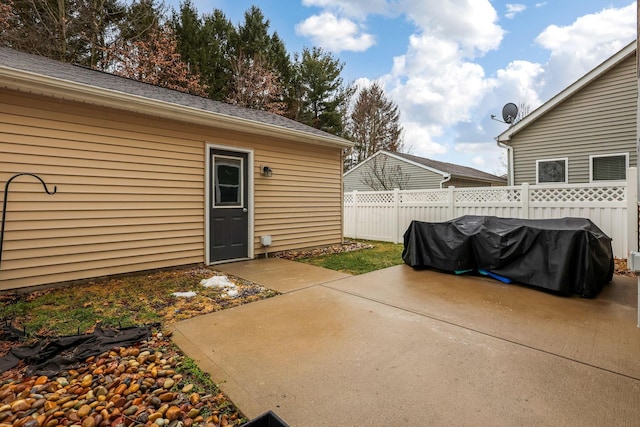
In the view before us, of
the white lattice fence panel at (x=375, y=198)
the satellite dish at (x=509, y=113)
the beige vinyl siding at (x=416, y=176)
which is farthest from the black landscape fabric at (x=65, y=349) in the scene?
the beige vinyl siding at (x=416, y=176)

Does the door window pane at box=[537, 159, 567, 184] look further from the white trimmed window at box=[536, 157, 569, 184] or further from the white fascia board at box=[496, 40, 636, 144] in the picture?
the white fascia board at box=[496, 40, 636, 144]

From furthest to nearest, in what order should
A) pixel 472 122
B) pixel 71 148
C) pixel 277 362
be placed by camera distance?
pixel 472 122
pixel 71 148
pixel 277 362

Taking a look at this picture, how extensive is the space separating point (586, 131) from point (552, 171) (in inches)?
50.9

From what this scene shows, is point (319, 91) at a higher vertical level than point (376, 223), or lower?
higher

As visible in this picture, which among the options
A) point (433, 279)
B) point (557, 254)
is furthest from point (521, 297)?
point (433, 279)

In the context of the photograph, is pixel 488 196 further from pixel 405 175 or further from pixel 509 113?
pixel 405 175

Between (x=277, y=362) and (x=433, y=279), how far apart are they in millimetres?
3117

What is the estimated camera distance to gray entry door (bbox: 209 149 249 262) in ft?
18.0

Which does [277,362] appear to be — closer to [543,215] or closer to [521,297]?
[521,297]

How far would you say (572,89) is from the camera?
844 centimetres

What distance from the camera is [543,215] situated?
247 inches

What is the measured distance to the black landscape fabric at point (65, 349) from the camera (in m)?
2.04

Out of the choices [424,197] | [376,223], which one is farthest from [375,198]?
[424,197]

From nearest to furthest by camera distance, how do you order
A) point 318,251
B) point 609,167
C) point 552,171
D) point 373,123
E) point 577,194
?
point 577,194, point 318,251, point 609,167, point 552,171, point 373,123
